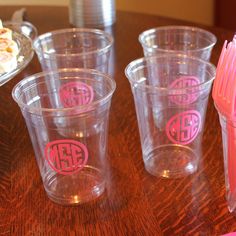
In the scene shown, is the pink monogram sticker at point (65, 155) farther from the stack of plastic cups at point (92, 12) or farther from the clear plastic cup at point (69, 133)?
the stack of plastic cups at point (92, 12)

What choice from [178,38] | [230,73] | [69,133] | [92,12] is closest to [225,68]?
[230,73]

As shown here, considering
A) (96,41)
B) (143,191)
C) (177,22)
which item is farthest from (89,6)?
(143,191)

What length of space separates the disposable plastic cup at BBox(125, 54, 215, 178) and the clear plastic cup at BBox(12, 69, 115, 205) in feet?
0.22

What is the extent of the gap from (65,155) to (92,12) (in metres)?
0.72

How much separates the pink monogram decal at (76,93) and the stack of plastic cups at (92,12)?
56 centimetres

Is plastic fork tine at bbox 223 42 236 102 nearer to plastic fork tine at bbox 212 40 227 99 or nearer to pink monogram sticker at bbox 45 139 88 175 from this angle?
plastic fork tine at bbox 212 40 227 99

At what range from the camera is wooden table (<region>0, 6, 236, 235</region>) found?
1.96ft

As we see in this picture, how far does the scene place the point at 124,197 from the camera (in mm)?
653

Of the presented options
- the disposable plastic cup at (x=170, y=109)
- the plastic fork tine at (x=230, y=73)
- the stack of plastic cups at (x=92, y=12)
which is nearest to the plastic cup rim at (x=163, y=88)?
the disposable plastic cup at (x=170, y=109)

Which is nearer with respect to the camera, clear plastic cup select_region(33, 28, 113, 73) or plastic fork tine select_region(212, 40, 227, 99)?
plastic fork tine select_region(212, 40, 227, 99)

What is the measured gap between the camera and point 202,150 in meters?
0.75

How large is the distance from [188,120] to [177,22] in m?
0.64

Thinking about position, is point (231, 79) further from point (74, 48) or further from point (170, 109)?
point (74, 48)

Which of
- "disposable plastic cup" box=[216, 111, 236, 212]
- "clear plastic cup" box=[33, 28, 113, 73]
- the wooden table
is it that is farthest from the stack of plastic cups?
"disposable plastic cup" box=[216, 111, 236, 212]
